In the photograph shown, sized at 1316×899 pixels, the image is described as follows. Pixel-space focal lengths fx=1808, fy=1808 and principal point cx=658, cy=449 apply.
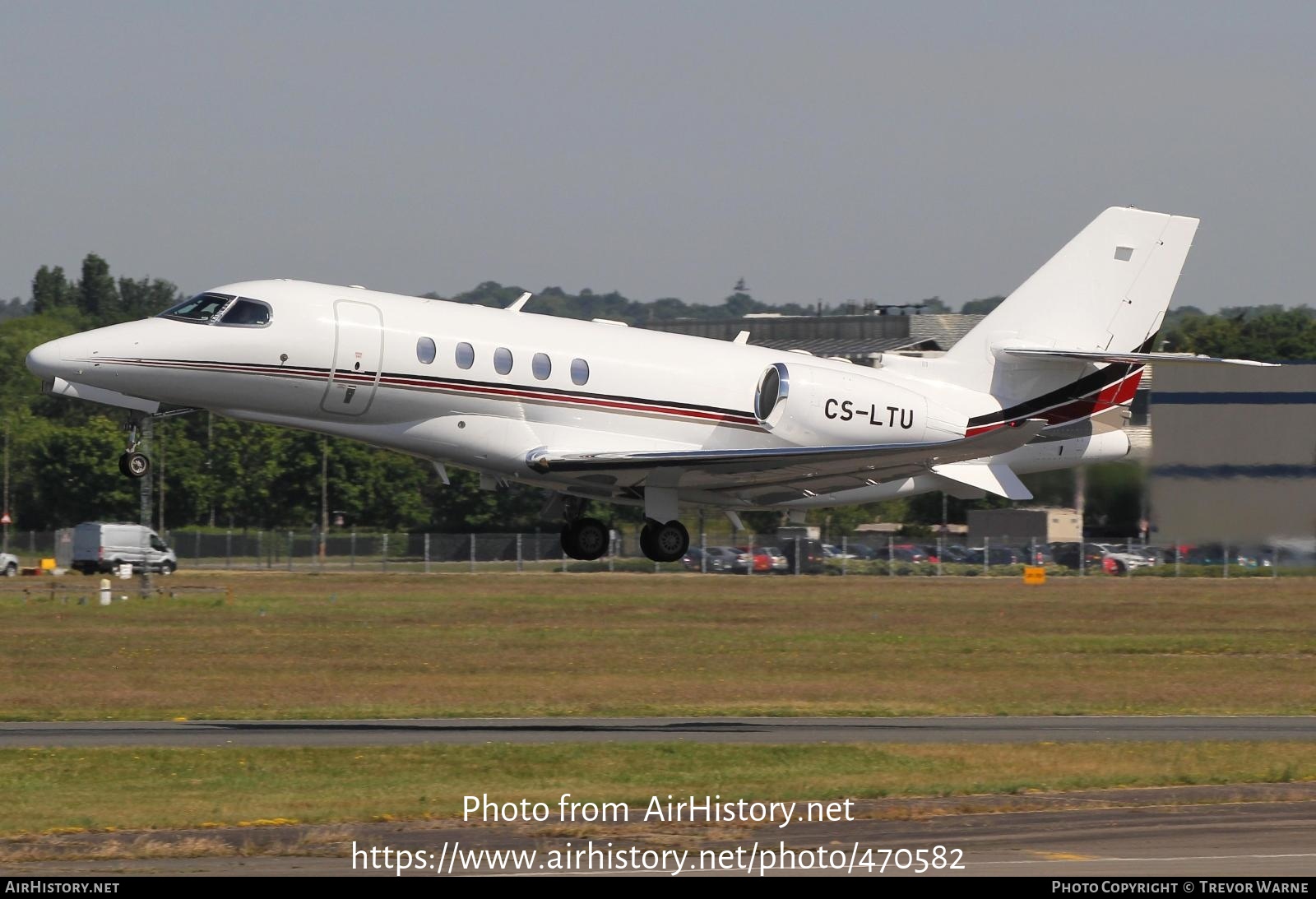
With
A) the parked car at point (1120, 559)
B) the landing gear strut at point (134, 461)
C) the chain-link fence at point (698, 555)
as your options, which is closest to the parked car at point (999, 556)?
the chain-link fence at point (698, 555)

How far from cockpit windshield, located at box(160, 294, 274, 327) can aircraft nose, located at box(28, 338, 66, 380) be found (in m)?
1.39

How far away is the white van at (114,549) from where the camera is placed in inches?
2857

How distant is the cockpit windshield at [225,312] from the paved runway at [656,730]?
26.5 feet

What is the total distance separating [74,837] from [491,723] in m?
13.0

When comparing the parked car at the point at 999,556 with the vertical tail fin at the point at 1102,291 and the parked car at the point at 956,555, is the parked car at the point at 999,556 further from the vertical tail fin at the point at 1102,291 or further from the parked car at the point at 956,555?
the vertical tail fin at the point at 1102,291

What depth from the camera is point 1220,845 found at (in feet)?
61.4

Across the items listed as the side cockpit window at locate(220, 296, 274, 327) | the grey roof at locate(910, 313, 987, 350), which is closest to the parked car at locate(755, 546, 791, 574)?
the grey roof at locate(910, 313, 987, 350)

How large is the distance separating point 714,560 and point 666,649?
2583 centimetres

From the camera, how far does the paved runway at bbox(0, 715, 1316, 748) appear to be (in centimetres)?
2869

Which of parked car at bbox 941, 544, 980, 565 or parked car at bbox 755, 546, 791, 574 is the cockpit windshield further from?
parked car at bbox 941, 544, 980, 565

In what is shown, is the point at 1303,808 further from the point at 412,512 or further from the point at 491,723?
the point at 412,512

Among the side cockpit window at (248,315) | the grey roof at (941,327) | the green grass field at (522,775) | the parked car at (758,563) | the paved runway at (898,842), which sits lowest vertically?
the green grass field at (522,775)

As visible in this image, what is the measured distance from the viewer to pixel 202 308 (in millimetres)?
22562
